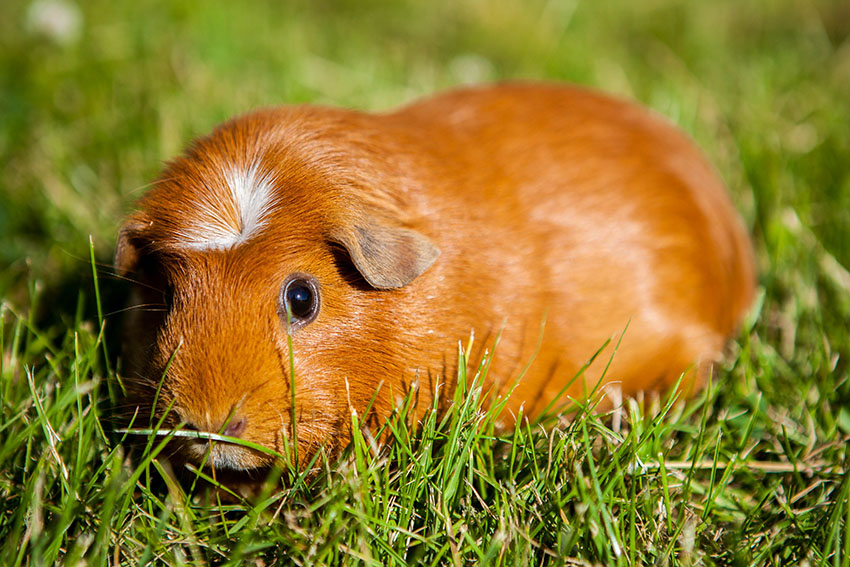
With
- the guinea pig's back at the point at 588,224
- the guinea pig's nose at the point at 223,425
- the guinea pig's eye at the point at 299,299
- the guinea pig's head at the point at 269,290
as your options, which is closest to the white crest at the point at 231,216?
the guinea pig's head at the point at 269,290

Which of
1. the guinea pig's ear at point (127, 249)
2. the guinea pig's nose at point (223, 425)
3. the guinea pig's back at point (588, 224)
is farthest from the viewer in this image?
the guinea pig's back at point (588, 224)

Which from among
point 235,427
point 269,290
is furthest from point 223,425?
point 269,290

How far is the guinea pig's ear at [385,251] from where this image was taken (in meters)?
2.12

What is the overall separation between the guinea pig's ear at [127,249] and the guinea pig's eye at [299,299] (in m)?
0.51

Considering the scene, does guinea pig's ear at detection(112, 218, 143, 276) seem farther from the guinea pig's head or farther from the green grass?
the green grass

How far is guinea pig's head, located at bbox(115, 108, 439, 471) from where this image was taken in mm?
2053

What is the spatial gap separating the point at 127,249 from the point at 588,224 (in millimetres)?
1581

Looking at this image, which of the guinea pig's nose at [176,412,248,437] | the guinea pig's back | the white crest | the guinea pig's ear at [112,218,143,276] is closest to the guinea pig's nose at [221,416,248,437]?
the guinea pig's nose at [176,412,248,437]

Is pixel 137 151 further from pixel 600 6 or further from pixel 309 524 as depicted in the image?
pixel 600 6

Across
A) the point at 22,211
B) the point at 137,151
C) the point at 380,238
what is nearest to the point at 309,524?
the point at 380,238

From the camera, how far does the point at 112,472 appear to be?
2.24 m

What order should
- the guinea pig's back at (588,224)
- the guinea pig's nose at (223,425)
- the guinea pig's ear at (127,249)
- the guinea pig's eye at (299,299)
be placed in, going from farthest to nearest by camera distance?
the guinea pig's back at (588,224) → the guinea pig's ear at (127,249) → the guinea pig's eye at (299,299) → the guinea pig's nose at (223,425)

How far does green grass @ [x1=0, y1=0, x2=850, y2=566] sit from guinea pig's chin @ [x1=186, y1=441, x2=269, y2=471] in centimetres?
12

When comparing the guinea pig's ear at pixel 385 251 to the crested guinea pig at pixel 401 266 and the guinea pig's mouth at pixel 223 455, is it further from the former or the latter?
the guinea pig's mouth at pixel 223 455
